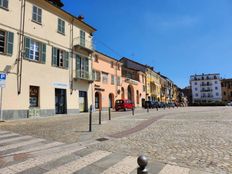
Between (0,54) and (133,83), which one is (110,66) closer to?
(133,83)

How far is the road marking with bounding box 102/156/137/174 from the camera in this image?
172 inches

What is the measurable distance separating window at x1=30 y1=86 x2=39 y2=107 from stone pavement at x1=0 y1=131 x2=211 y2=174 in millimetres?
13078

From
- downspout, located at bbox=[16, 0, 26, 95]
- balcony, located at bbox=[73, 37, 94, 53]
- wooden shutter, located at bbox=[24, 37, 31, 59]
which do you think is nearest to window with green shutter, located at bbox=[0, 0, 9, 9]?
downspout, located at bbox=[16, 0, 26, 95]

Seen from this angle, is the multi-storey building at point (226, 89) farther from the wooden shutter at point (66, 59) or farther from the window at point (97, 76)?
the wooden shutter at point (66, 59)

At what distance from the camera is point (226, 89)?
104 m

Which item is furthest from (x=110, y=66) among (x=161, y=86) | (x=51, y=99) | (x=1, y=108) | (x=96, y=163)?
(x=161, y=86)

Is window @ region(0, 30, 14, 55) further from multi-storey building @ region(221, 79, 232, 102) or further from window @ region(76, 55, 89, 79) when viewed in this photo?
multi-storey building @ region(221, 79, 232, 102)

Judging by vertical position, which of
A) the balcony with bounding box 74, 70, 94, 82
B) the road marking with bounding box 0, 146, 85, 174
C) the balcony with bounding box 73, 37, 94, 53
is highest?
the balcony with bounding box 73, 37, 94, 53

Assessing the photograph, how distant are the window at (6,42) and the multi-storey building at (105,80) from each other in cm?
1405

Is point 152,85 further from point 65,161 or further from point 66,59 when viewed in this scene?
point 65,161

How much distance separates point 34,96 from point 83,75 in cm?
775

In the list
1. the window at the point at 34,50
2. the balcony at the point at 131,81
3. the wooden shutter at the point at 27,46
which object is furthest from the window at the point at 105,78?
the wooden shutter at the point at 27,46

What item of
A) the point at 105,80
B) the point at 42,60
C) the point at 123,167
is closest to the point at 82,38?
the point at 42,60

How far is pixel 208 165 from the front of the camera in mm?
4629
